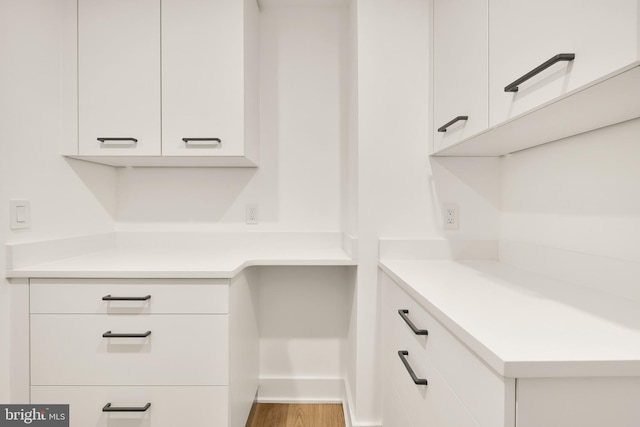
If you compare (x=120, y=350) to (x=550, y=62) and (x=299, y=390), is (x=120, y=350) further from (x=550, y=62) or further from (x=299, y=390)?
(x=550, y=62)

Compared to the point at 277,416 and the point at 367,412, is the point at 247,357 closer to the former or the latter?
the point at 277,416

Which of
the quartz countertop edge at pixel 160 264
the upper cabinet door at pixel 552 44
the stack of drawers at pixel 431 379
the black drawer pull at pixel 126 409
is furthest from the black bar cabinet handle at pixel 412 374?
the black drawer pull at pixel 126 409

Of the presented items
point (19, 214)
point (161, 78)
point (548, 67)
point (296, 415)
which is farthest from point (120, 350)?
point (548, 67)

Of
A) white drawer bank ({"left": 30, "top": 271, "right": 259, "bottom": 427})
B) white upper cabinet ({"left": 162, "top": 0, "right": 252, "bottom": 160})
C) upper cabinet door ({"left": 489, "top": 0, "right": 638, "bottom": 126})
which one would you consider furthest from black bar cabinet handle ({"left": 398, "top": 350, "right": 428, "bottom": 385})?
white upper cabinet ({"left": 162, "top": 0, "right": 252, "bottom": 160})

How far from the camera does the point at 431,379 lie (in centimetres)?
83

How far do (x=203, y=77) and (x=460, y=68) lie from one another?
1095 millimetres

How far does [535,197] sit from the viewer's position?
4.04ft

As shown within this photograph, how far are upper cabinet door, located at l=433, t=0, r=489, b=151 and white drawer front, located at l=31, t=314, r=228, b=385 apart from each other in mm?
1152

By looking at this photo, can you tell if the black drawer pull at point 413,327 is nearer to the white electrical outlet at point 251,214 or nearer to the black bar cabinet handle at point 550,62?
the black bar cabinet handle at point 550,62

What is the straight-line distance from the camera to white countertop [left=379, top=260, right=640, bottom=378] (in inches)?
19.2

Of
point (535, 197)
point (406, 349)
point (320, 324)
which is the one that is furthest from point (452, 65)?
point (320, 324)

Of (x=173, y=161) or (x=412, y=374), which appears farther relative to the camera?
(x=173, y=161)

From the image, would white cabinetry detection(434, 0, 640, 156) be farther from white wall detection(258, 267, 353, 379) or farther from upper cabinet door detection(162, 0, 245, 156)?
white wall detection(258, 267, 353, 379)

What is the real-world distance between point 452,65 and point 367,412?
150 cm
